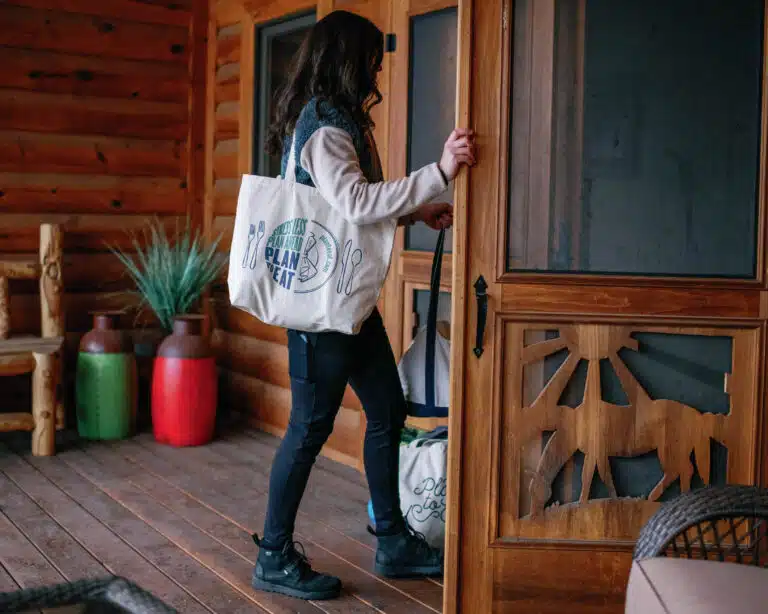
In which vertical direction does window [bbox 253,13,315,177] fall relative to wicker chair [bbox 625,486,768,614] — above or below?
above

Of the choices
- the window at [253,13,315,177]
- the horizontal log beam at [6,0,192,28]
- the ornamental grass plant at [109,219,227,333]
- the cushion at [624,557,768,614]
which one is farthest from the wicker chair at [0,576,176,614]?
the horizontal log beam at [6,0,192,28]

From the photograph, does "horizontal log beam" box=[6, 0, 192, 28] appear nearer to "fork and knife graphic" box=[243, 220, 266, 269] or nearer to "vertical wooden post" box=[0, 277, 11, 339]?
"vertical wooden post" box=[0, 277, 11, 339]

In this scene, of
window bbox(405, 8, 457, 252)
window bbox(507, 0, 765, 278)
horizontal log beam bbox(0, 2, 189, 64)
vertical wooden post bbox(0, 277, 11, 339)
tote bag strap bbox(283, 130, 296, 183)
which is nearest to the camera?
window bbox(507, 0, 765, 278)

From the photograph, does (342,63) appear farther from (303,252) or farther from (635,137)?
(635,137)

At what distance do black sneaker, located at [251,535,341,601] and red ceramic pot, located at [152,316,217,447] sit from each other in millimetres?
1912

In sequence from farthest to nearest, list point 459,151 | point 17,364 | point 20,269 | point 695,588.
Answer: point 20,269 → point 17,364 → point 459,151 → point 695,588

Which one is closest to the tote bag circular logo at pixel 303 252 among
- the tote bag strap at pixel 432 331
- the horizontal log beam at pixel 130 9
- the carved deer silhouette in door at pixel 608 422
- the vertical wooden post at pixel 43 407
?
the tote bag strap at pixel 432 331

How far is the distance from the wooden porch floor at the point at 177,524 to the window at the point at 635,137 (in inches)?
44.1

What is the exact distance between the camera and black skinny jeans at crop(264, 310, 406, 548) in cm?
295

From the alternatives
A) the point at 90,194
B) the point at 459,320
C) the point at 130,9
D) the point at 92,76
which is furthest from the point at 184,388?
the point at 459,320

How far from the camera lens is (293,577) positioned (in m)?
3.10

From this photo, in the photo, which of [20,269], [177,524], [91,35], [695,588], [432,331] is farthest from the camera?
[91,35]

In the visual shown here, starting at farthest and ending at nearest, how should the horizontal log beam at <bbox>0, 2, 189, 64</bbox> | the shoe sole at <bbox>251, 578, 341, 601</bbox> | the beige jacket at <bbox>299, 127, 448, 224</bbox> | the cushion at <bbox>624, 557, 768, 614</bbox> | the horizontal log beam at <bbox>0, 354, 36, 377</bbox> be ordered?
the horizontal log beam at <bbox>0, 2, 189, 64</bbox>
the horizontal log beam at <bbox>0, 354, 36, 377</bbox>
the shoe sole at <bbox>251, 578, 341, 601</bbox>
the beige jacket at <bbox>299, 127, 448, 224</bbox>
the cushion at <bbox>624, 557, 768, 614</bbox>

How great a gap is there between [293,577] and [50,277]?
2501 millimetres
